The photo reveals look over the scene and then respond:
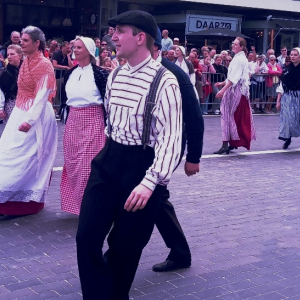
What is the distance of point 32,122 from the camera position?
652 cm

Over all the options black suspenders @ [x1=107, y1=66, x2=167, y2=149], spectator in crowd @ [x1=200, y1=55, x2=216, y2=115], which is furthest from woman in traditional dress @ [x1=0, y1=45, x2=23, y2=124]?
spectator in crowd @ [x1=200, y1=55, x2=216, y2=115]

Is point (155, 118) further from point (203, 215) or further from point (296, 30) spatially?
point (296, 30)

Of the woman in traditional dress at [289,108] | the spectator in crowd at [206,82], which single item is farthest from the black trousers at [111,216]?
the spectator in crowd at [206,82]

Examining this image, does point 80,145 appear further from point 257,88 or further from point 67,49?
point 257,88

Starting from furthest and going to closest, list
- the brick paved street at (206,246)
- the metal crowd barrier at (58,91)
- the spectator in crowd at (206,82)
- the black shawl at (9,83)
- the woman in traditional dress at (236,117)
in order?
the spectator in crowd at (206,82)
the metal crowd barrier at (58,91)
the woman in traditional dress at (236,117)
the black shawl at (9,83)
the brick paved street at (206,246)

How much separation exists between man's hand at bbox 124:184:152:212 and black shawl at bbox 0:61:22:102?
4.40m

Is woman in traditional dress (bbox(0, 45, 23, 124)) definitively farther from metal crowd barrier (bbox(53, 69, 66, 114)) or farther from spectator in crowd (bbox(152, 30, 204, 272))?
metal crowd barrier (bbox(53, 69, 66, 114))

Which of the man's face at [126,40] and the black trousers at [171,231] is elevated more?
the man's face at [126,40]

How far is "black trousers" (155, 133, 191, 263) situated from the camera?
522 centimetres

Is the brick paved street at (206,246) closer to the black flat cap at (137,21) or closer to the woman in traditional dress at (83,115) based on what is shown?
the woman in traditional dress at (83,115)

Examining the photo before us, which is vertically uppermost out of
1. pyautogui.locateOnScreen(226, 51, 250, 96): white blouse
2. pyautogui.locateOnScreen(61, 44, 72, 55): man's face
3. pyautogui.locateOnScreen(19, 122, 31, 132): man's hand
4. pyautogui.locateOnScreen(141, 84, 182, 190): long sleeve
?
pyautogui.locateOnScreen(61, 44, 72, 55): man's face

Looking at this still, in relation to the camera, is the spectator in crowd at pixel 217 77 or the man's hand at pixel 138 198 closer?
the man's hand at pixel 138 198

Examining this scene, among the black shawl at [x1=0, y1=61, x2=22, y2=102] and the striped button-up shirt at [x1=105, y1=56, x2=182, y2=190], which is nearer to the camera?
the striped button-up shirt at [x1=105, y1=56, x2=182, y2=190]

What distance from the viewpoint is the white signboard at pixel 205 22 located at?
2994cm
